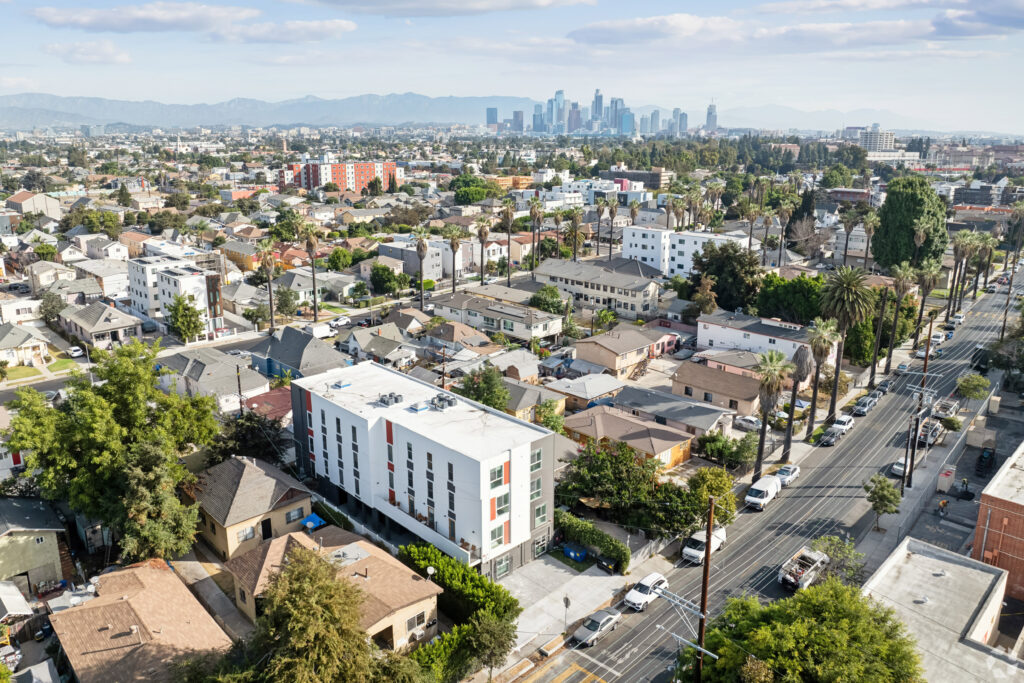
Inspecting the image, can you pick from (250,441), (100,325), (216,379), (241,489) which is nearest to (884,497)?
(241,489)

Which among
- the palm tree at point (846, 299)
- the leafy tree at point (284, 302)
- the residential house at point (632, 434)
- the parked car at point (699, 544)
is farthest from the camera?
the leafy tree at point (284, 302)

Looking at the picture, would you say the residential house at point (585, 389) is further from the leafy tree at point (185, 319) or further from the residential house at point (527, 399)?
the leafy tree at point (185, 319)

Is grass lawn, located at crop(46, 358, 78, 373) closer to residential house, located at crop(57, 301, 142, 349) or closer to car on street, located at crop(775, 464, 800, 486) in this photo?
residential house, located at crop(57, 301, 142, 349)

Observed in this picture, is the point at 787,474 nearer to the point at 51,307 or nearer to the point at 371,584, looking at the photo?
the point at 371,584

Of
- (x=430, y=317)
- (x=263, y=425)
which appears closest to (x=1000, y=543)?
(x=263, y=425)

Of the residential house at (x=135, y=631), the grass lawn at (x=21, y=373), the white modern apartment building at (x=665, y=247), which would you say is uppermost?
the white modern apartment building at (x=665, y=247)

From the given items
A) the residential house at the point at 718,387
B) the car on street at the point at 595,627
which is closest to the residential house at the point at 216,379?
the residential house at the point at 718,387
